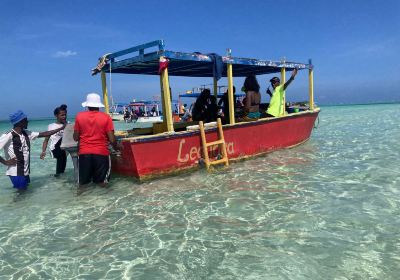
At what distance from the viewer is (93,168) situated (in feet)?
19.8

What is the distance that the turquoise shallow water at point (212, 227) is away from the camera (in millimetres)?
3426

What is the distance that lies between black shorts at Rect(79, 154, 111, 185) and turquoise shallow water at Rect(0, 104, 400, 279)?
0.91 feet

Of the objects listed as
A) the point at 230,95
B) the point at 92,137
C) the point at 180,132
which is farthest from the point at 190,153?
the point at 92,137

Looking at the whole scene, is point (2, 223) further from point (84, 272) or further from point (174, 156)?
point (174, 156)

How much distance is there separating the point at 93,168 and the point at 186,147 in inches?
79.5

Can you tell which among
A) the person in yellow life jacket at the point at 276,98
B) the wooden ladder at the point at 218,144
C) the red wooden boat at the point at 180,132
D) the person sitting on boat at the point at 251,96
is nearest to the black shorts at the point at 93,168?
the red wooden boat at the point at 180,132

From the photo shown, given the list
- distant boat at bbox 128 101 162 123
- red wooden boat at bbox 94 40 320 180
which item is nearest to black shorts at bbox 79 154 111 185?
red wooden boat at bbox 94 40 320 180

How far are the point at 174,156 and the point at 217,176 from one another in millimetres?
988

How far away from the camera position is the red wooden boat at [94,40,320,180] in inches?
260

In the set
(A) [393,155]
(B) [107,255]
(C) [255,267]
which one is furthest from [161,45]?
(A) [393,155]

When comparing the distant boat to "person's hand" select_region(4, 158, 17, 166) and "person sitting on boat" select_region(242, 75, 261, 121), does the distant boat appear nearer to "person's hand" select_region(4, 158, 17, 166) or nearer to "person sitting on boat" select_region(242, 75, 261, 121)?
"person sitting on boat" select_region(242, 75, 261, 121)

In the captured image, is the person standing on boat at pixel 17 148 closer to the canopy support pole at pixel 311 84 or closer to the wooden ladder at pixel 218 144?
the wooden ladder at pixel 218 144

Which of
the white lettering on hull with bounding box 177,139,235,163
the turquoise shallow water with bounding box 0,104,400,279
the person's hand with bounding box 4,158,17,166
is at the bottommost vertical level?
the turquoise shallow water with bounding box 0,104,400,279

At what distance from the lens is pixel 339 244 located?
382 centimetres
